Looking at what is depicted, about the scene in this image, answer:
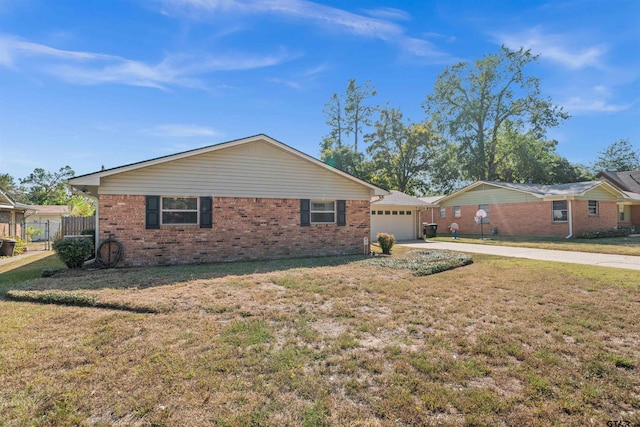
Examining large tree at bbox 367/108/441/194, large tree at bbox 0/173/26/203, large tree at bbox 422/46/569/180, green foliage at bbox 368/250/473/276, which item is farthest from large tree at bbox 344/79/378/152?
large tree at bbox 0/173/26/203

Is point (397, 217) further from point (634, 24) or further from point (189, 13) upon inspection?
point (189, 13)

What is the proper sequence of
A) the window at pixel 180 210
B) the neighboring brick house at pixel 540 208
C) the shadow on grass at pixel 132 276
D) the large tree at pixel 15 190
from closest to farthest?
the shadow on grass at pixel 132 276 < the window at pixel 180 210 < the neighboring brick house at pixel 540 208 < the large tree at pixel 15 190

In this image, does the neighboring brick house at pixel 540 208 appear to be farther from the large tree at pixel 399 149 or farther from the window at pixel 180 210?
the window at pixel 180 210

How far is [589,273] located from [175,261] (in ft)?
39.1

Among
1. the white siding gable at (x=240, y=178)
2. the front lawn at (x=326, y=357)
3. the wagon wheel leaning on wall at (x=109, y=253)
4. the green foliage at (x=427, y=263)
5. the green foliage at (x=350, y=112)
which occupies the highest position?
the green foliage at (x=350, y=112)

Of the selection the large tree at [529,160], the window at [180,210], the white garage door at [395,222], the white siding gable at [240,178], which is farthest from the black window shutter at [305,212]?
the large tree at [529,160]

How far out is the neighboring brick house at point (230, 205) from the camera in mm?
9688

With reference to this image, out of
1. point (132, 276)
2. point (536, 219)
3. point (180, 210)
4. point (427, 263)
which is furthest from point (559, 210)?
point (132, 276)

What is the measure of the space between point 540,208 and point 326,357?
2283cm

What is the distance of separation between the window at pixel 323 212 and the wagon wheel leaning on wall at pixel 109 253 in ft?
21.7

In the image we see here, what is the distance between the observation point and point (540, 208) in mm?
20875

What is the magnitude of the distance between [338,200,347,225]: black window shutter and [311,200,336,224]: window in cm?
21

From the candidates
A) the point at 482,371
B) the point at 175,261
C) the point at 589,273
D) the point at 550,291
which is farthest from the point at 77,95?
the point at 589,273

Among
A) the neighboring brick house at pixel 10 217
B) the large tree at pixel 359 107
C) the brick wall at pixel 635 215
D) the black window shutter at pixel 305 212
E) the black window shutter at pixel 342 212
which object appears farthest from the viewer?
the large tree at pixel 359 107
